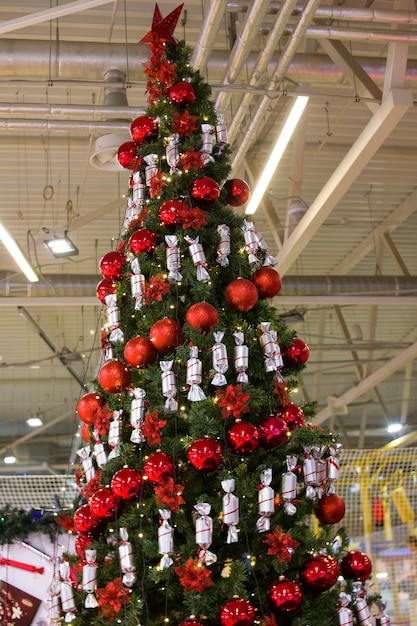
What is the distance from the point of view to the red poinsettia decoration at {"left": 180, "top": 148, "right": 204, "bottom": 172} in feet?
11.1

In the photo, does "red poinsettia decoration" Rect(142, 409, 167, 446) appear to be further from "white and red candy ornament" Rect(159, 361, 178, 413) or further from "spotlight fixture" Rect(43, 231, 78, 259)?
"spotlight fixture" Rect(43, 231, 78, 259)

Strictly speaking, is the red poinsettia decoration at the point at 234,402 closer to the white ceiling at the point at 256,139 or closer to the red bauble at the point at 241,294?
the red bauble at the point at 241,294

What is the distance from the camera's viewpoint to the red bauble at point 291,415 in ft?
9.96

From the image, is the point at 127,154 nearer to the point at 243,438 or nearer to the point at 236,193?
the point at 236,193

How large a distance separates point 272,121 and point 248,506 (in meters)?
7.33

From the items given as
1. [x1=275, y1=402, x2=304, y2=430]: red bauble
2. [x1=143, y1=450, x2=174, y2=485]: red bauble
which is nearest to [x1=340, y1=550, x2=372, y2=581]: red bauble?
[x1=275, y1=402, x2=304, y2=430]: red bauble

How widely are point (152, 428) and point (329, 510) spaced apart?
2.46ft

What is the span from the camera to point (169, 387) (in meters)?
2.90

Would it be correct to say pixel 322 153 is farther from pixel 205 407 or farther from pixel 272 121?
pixel 205 407

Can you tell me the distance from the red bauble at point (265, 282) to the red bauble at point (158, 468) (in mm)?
827

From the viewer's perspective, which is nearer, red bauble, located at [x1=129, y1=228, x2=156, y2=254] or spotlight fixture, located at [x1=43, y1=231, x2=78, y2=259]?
red bauble, located at [x1=129, y1=228, x2=156, y2=254]

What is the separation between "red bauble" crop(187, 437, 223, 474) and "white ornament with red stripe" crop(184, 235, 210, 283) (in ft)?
2.23

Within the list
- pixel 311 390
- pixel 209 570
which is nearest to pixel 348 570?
pixel 209 570

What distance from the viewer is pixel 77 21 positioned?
743 centimetres
